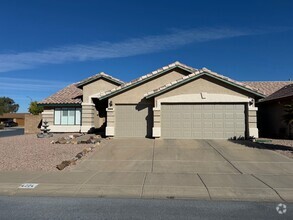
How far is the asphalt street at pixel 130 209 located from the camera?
5.62 meters

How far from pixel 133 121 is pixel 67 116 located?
929cm

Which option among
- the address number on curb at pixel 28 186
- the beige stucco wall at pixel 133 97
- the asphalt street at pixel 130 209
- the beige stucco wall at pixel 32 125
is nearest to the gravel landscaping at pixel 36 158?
the address number on curb at pixel 28 186

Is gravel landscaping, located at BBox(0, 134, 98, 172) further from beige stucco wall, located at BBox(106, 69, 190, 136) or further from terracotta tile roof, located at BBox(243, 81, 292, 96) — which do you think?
terracotta tile roof, located at BBox(243, 81, 292, 96)

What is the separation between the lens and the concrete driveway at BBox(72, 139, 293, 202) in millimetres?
7234

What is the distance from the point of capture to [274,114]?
69.0ft

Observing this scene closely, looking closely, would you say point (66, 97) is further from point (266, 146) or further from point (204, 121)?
point (266, 146)

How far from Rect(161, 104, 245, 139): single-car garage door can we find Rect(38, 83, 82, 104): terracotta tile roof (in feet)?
34.9

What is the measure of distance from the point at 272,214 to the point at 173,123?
40.1 ft

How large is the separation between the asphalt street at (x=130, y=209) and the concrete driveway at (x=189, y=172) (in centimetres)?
53

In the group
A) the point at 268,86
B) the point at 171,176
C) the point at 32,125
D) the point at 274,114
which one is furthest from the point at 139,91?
the point at 268,86

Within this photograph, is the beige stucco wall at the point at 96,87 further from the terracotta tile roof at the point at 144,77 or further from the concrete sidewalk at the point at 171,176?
the concrete sidewalk at the point at 171,176

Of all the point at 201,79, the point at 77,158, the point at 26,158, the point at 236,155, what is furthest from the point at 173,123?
the point at 26,158

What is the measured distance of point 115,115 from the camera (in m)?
19.1

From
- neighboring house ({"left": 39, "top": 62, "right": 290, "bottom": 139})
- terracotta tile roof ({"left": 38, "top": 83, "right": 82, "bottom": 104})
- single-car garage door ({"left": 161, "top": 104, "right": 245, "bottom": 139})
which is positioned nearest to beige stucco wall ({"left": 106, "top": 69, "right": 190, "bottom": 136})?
neighboring house ({"left": 39, "top": 62, "right": 290, "bottom": 139})
